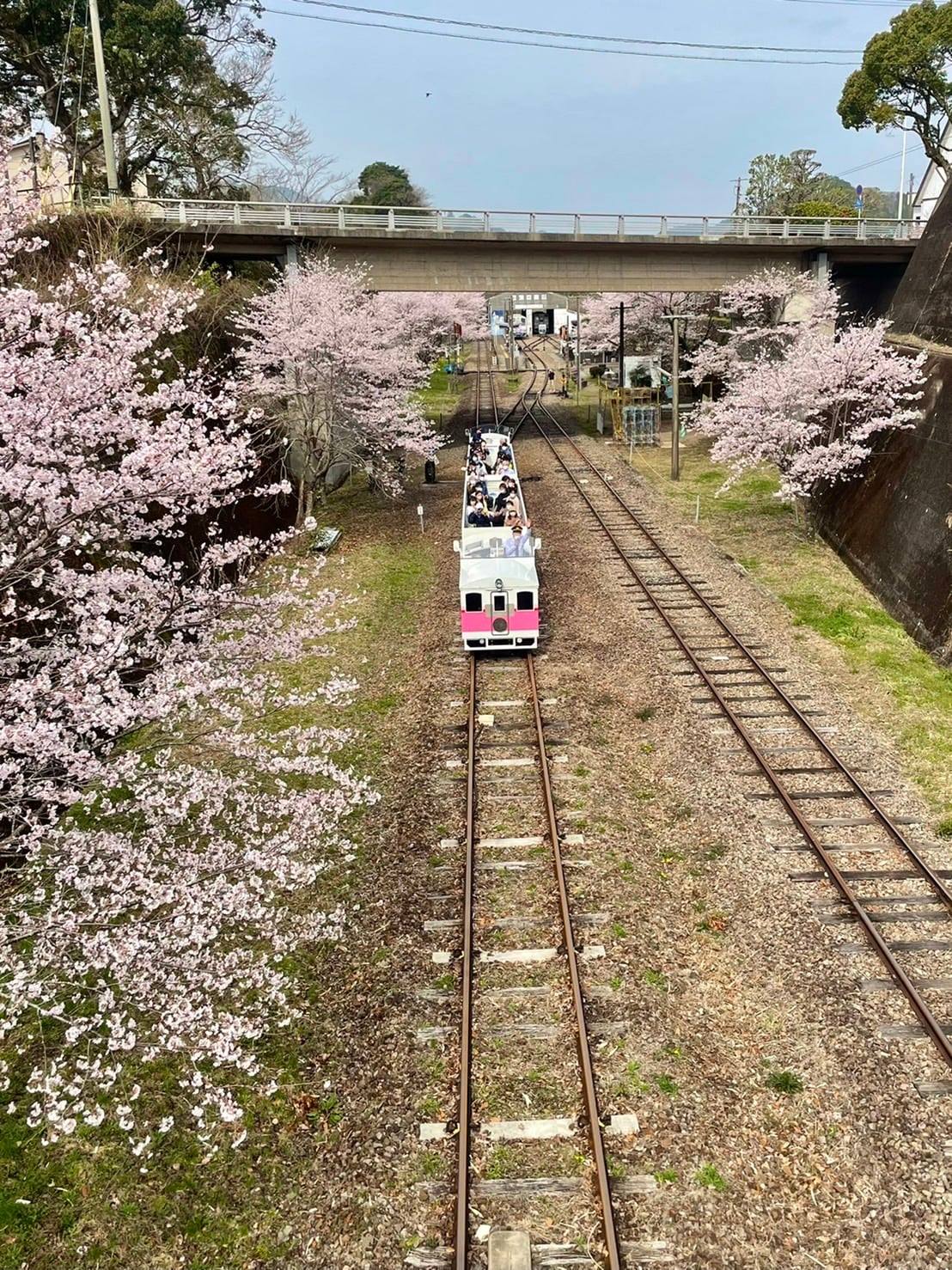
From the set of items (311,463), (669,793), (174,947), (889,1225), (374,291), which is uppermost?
(374,291)

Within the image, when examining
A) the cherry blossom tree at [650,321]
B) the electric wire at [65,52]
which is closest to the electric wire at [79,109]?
the electric wire at [65,52]

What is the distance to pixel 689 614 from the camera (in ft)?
64.2

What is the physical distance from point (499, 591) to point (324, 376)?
13.8 metres

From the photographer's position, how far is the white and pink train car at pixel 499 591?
54.3 ft

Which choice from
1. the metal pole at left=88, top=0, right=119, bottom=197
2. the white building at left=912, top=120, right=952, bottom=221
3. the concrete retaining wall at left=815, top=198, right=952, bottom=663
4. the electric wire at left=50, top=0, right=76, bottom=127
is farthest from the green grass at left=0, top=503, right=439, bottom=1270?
the white building at left=912, top=120, right=952, bottom=221

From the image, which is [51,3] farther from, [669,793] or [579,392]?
[579,392]

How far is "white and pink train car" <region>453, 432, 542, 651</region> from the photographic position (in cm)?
1656

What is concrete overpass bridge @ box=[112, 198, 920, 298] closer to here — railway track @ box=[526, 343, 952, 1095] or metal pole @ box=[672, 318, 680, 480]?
metal pole @ box=[672, 318, 680, 480]

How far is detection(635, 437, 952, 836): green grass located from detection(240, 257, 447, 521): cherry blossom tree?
1086 cm

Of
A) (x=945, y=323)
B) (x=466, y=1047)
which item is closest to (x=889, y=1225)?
(x=466, y=1047)

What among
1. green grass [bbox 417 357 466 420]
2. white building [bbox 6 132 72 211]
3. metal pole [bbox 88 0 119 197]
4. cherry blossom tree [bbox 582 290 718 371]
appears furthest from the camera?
green grass [bbox 417 357 466 420]

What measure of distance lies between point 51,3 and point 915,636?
35662mm

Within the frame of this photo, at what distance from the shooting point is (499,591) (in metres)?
16.7

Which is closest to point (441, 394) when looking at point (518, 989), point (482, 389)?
point (482, 389)
